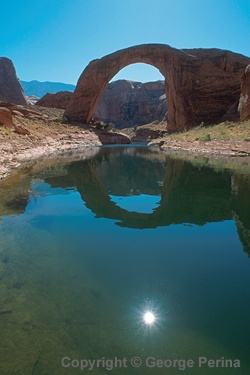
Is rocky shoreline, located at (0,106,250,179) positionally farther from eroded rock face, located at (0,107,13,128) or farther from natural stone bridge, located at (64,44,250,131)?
natural stone bridge, located at (64,44,250,131)

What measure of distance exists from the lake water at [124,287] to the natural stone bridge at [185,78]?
1512 inches

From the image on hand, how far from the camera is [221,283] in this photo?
4.03 metres

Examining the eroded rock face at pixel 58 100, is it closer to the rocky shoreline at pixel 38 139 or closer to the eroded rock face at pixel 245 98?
the rocky shoreline at pixel 38 139

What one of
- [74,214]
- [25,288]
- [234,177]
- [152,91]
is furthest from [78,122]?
[152,91]

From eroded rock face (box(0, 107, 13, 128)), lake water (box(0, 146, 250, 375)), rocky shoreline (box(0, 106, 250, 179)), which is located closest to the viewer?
lake water (box(0, 146, 250, 375))

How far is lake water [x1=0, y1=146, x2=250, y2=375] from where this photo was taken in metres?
2.70

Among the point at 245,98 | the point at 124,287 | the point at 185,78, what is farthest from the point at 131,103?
the point at 124,287

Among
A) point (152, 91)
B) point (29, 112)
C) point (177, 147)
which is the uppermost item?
point (152, 91)

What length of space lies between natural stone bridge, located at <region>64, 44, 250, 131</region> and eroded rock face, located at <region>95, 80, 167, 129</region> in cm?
5007

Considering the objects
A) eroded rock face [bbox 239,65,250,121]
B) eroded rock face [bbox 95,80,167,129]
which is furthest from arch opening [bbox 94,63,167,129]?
eroded rock face [bbox 239,65,250,121]

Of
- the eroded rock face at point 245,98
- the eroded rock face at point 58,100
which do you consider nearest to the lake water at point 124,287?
the eroded rock face at point 245,98

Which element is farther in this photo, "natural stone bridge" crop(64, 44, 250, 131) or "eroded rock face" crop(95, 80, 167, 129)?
"eroded rock face" crop(95, 80, 167, 129)

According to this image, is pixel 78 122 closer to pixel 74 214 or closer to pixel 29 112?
pixel 29 112

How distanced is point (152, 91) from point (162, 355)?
113 meters
